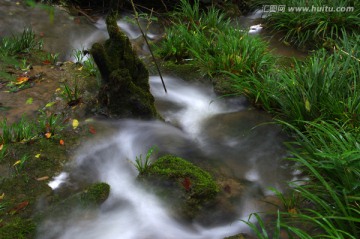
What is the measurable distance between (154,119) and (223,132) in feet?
2.78

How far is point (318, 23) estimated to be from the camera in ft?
21.2

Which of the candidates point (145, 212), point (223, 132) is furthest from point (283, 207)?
point (223, 132)

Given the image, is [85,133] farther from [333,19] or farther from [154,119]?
[333,19]

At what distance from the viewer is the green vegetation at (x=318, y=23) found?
6.43 m

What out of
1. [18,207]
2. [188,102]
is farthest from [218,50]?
[18,207]

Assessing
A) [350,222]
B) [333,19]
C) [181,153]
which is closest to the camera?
[350,222]

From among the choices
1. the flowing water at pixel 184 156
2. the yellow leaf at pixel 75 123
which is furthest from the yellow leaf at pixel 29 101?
the flowing water at pixel 184 156

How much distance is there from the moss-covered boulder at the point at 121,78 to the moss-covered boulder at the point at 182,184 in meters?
1.01

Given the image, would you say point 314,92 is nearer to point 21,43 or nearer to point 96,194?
point 96,194

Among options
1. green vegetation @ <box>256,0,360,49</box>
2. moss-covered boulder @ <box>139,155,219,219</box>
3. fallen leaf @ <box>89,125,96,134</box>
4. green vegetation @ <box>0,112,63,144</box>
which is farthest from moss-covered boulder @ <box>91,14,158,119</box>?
green vegetation @ <box>256,0,360,49</box>

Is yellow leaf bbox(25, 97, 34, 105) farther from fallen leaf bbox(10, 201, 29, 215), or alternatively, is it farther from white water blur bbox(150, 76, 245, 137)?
fallen leaf bbox(10, 201, 29, 215)

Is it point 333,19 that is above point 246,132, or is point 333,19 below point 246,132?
above

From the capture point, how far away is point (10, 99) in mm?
5035

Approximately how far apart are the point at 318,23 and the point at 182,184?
14.6ft
